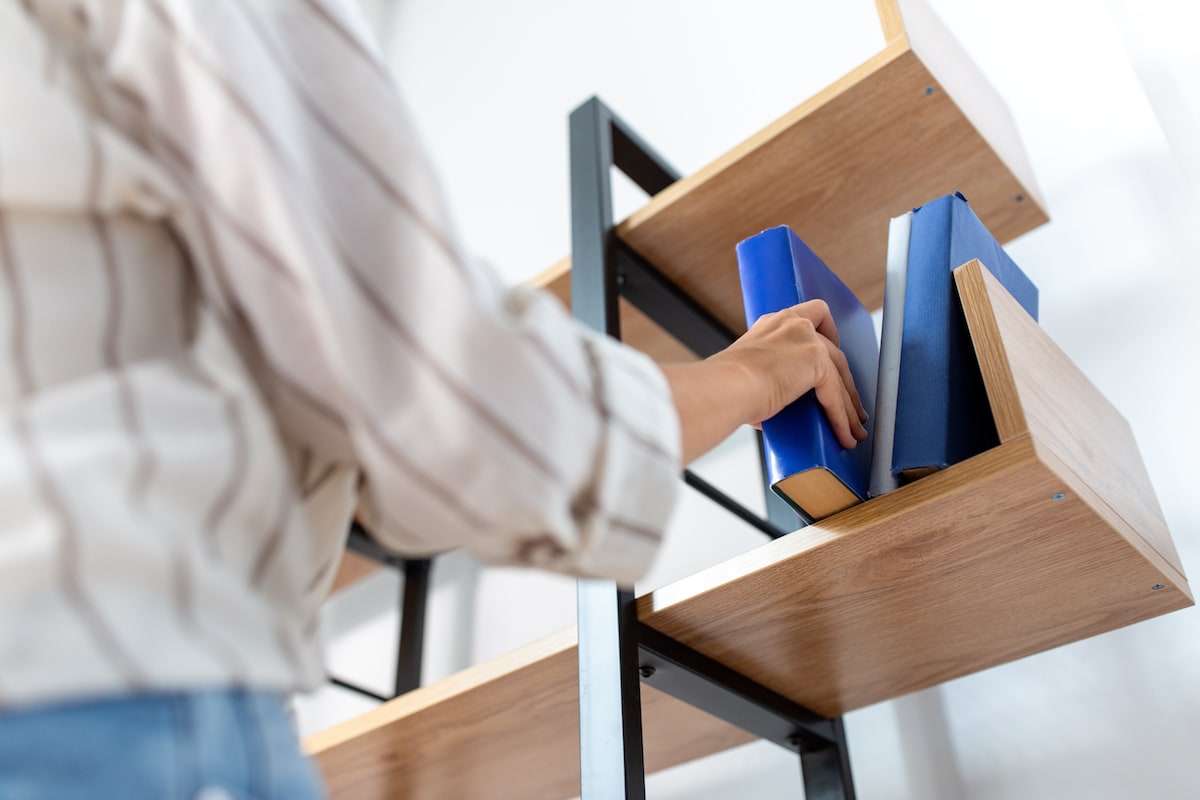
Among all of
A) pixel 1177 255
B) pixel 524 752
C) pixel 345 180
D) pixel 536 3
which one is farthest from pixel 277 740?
pixel 536 3

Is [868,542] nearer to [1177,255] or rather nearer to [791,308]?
[791,308]

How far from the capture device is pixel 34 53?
390 mm

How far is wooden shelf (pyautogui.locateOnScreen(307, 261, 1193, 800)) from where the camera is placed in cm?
69

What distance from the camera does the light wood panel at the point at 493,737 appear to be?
0.97m

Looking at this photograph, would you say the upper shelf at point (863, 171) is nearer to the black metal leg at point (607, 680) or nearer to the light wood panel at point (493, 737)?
the black metal leg at point (607, 680)

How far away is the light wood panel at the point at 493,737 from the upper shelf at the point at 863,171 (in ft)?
1.43

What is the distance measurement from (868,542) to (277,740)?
0.47 m

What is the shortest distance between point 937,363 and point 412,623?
114 cm

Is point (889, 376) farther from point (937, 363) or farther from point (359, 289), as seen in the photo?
point (359, 289)

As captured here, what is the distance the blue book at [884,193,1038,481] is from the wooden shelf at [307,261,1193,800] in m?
0.03

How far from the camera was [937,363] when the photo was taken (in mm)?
724

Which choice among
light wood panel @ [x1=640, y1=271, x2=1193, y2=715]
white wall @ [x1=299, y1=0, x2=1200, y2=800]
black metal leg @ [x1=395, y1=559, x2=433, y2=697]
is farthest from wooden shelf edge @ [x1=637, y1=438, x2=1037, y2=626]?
black metal leg @ [x1=395, y1=559, x2=433, y2=697]

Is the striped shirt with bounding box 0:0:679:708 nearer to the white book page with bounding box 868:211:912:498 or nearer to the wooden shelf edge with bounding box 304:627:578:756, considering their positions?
the white book page with bounding box 868:211:912:498

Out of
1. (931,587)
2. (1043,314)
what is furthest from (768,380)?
(1043,314)
